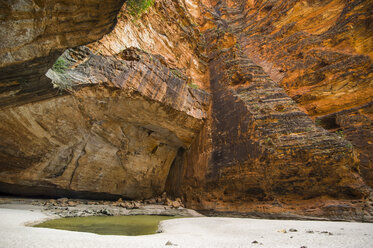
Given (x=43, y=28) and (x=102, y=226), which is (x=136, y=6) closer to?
(x=43, y=28)

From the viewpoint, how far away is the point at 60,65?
5.13 m

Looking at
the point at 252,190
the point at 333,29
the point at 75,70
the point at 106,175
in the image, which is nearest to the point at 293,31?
the point at 333,29

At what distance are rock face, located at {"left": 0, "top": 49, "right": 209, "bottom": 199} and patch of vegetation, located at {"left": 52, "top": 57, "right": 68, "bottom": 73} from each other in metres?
0.32

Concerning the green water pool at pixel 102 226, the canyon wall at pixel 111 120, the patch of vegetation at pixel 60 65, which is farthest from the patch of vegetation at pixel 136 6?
the green water pool at pixel 102 226

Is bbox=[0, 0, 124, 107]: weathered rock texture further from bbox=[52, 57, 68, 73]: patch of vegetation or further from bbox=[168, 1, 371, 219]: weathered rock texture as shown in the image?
bbox=[168, 1, 371, 219]: weathered rock texture

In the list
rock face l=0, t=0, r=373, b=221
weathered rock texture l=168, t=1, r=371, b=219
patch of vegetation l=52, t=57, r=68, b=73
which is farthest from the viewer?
rock face l=0, t=0, r=373, b=221

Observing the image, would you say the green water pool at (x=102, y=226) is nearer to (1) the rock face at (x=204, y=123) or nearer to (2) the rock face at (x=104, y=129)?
(2) the rock face at (x=104, y=129)

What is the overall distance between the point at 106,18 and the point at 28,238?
2947mm

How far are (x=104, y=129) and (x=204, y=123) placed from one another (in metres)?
4.95

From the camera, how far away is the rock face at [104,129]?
18.8 feet

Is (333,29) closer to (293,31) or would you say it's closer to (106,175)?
(293,31)

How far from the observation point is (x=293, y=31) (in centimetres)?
1349

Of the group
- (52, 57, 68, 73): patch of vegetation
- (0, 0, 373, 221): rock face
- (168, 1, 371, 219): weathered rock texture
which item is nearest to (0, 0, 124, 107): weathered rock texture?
(52, 57, 68, 73): patch of vegetation

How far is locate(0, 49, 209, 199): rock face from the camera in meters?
5.73
